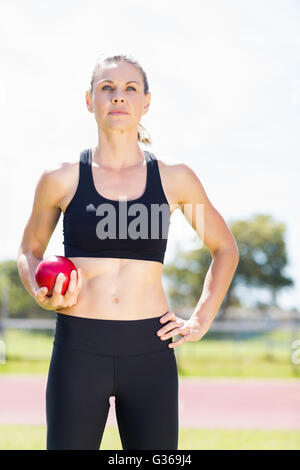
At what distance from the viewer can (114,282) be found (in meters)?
2.34

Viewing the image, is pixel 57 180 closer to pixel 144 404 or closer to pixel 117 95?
pixel 117 95

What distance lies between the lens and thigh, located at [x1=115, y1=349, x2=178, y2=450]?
226 centimetres

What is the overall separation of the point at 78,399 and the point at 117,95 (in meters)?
1.24

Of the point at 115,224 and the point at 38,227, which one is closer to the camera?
the point at 115,224

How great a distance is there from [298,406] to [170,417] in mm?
8379

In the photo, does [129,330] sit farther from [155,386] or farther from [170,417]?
[170,417]

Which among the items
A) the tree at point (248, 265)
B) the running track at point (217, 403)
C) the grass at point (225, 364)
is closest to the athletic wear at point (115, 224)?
the running track at point (217, 403)

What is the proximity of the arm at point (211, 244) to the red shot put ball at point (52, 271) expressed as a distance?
59 centimetres

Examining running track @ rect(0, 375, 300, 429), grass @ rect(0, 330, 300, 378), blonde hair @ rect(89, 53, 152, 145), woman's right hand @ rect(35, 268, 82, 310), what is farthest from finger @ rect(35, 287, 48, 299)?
grass @ rect(0, 330, 300, 378)

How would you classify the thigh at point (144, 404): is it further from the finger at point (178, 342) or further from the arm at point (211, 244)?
the arm at point (211, 244)

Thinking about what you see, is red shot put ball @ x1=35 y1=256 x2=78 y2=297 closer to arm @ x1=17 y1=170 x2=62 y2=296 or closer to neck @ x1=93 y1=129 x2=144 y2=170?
arm @ x1=17 y1=170 x2=62 y2=296

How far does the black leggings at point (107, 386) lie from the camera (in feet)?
7.33

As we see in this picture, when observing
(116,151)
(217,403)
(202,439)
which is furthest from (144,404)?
(217,403)

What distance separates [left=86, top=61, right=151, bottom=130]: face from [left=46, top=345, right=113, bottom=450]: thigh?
0.97 m
